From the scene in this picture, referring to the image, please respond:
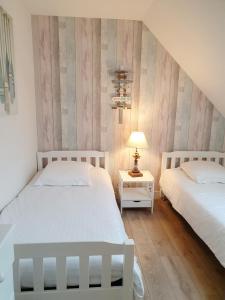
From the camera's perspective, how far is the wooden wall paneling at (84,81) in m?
3.00

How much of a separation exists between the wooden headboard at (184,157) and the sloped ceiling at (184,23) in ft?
2.05

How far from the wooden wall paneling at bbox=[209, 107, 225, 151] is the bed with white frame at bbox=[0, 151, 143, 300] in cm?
256

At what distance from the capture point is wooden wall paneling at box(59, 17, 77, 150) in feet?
9.75

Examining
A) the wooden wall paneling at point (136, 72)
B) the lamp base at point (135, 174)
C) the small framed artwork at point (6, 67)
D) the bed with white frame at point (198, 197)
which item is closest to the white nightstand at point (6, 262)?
the small framed artwork at point (6, 67)

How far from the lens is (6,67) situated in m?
2.08

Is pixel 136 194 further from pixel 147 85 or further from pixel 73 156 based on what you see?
pixel 147 85

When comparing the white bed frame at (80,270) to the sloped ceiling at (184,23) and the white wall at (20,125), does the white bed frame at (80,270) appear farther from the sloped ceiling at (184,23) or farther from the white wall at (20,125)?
the sloped ceiling at (184,23)

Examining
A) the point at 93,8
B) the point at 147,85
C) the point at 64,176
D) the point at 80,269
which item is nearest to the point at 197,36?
the point at 147,85

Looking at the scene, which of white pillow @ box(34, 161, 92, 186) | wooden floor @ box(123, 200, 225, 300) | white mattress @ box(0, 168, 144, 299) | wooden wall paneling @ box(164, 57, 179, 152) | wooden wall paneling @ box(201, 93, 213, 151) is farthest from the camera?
wooden wall paneling @ box(201, 93, 213, 151)

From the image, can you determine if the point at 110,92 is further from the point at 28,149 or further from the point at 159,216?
the point at 159,216

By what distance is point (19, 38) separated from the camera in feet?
8.24

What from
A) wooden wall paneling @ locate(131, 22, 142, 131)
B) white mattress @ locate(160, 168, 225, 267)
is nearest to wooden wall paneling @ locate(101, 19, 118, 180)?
wooden wall paneling @ locate(131, 22, 142, 131)

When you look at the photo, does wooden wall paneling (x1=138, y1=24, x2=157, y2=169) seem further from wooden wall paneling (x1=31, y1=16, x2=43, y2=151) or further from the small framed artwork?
the small framed artwork

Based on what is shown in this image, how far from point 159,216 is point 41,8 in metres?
2.92
